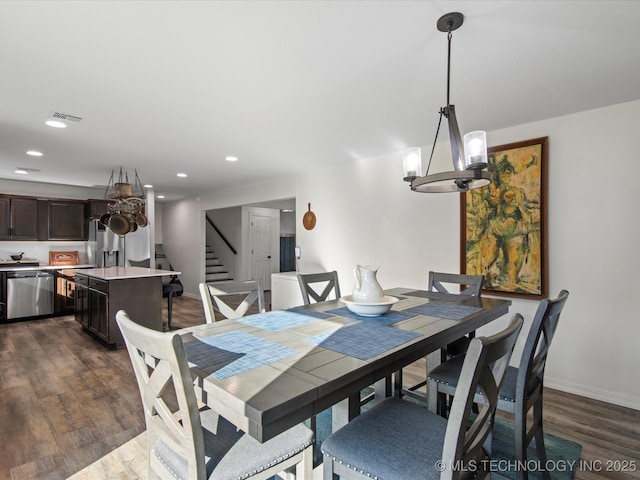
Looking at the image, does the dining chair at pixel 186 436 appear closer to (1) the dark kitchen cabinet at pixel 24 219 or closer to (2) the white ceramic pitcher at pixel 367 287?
(2) the white ceramic pitcher at pixel 367 287

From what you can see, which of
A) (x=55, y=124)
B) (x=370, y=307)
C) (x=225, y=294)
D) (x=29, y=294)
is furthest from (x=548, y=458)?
(x=29, y=294)

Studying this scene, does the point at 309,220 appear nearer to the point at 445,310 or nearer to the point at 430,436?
the point at 445,310

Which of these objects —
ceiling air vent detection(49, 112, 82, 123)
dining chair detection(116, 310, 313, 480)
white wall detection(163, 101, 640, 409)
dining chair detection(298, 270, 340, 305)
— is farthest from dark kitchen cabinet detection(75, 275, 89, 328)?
white wall detection(163, 101, 640, 409)

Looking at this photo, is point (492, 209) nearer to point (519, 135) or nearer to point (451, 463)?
point (519, 135)

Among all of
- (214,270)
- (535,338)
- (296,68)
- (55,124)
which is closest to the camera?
(535,338)

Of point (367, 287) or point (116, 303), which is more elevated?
point (367, 287)

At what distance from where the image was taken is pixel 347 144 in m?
3.72

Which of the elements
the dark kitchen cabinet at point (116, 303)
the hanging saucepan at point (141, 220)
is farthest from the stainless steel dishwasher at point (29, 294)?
the hanging saucepan at point (141, 220)

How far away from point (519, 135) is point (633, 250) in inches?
52.4

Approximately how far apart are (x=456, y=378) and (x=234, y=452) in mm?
1179

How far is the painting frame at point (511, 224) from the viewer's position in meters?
2.99

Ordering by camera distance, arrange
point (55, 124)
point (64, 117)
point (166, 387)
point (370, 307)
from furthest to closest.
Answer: point (55, 124) → point (64, 117) → point (370, 307) → point (166, 387)

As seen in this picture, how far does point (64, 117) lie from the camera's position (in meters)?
2.87

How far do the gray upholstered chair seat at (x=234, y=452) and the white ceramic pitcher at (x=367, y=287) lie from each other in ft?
2.68
